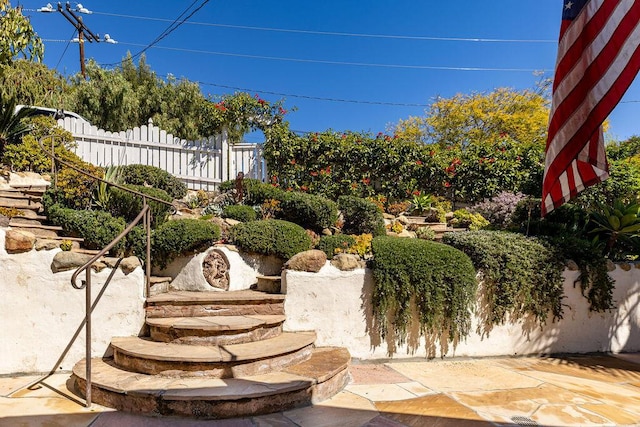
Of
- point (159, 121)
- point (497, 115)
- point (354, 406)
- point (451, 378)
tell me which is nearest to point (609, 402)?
point (451, 378)

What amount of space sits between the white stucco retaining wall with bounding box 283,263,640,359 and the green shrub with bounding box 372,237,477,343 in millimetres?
176

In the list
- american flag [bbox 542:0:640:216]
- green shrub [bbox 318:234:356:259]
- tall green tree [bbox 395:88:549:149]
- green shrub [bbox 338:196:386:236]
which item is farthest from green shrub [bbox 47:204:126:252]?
tall green tree [bbox 395:88:549:149]

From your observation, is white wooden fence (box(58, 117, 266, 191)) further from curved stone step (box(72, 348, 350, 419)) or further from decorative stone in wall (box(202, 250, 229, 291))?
curved stone step (box(72, 348, 350, 419))

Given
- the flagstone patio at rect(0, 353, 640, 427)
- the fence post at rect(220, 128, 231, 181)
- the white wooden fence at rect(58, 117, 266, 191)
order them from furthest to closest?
the fence post at rect(220, 128, 231, 181) → the white wooden fence at rect(58, 117, 266, 191) → the flagstone patio at rect(0, 353, 640, 427)

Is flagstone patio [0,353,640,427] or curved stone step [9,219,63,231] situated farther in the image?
curved stone step [9,219,63,231]

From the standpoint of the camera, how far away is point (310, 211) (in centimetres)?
559

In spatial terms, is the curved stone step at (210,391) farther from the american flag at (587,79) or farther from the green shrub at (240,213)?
the green shrub at (240,213)

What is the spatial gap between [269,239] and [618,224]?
4.44 m

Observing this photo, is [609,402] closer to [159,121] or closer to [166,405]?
[166,405]

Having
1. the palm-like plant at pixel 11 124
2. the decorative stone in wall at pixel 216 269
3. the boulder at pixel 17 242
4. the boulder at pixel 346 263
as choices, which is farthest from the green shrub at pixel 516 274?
the palm-like plant at pixel 11 124

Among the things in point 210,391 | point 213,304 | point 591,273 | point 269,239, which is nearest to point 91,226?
point 213,304

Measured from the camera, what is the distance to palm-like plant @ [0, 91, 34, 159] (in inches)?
245

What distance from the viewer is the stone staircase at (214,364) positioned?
2.49 meters

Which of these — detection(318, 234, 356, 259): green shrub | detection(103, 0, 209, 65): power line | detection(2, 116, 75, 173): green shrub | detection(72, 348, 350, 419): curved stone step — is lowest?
detection(72, 348, 350, 419): curved stone step
